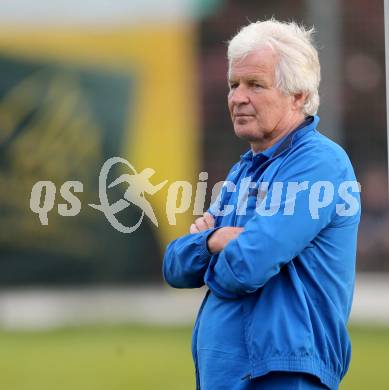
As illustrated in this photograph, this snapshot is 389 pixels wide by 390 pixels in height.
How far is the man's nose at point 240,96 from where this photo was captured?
343cm

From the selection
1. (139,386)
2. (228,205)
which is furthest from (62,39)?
(228,205)

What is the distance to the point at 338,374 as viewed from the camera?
3336 mm

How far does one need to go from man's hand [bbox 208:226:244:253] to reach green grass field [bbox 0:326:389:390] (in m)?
4.30

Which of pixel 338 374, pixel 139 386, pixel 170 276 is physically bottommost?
pixel 139 386

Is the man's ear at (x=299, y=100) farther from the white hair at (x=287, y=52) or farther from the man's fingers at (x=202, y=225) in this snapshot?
the man's fingers at (x=202, y=225)

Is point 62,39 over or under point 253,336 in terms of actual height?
over

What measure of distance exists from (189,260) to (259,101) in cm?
52

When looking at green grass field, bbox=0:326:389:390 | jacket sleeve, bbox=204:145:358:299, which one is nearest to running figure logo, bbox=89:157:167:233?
green grass field, bbox=0:326:389:390

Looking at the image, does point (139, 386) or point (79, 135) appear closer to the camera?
point (139, 386)

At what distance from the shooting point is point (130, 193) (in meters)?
10.9

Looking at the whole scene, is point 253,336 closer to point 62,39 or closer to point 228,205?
point 228,205

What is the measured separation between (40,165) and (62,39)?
1357 millimetres

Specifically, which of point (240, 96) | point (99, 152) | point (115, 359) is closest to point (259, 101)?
point (240, 96)

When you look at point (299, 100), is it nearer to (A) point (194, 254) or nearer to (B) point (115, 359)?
(A) point (194, 254)
